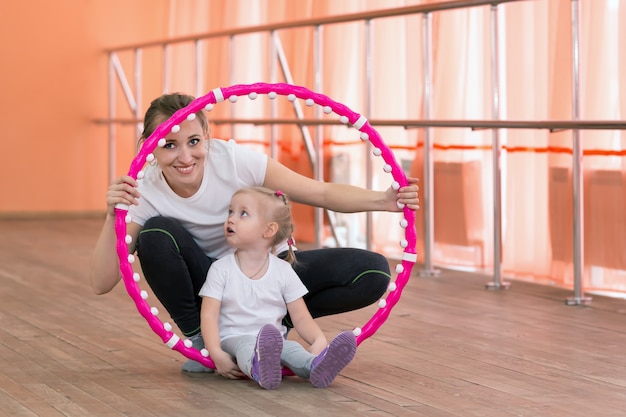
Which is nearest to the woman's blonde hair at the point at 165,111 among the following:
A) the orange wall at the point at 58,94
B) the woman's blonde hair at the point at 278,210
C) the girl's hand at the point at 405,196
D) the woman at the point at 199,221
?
the woman at the point at 199,221

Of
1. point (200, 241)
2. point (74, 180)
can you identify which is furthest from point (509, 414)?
point (74, 180)

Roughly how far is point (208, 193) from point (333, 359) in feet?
1.63

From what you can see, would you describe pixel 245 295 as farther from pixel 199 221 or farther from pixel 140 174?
pixel 140 174

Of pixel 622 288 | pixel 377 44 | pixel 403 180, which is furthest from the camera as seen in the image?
pixel 377 44

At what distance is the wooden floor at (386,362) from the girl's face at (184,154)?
1.41 feet

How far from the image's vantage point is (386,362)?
8.18 ft

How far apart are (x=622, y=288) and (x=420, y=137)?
3.81 feet

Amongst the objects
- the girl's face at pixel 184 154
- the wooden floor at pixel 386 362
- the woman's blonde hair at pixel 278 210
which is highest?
the girl's face at pixel 184 154

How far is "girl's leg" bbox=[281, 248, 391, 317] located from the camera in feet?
7.94

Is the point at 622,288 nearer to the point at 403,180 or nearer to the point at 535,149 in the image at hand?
the point at 535,149

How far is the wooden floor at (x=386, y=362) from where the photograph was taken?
81.3 inches

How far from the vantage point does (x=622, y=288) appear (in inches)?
137

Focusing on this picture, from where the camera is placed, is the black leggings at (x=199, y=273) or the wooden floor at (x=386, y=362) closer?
the wooden floor at (x=386, y=362)

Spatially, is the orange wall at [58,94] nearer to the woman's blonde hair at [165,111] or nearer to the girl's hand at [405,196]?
the woman's blonde hair at [165,111]
